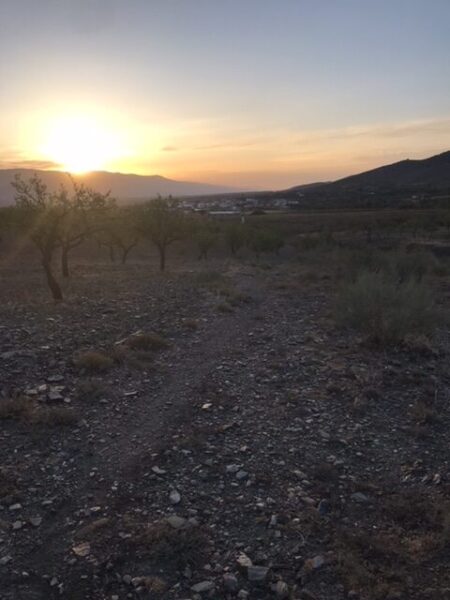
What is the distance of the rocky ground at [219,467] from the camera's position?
556cm

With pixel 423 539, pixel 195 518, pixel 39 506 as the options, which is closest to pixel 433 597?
pixel 423 539

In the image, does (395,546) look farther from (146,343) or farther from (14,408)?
(146,343)

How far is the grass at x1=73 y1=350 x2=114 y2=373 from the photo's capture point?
1171 cm

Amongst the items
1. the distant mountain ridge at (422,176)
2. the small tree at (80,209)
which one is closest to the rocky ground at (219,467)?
the small tree at (80,209)

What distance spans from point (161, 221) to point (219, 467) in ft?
112

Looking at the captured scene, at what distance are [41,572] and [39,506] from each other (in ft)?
4.27

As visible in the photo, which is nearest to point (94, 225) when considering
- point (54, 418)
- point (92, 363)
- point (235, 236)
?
point (92, 363)

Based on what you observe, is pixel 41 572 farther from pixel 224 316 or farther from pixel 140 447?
pixel 224 316

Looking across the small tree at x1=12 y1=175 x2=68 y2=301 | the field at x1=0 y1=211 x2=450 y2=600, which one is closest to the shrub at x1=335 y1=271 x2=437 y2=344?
the field at x1=0 y1=211 x2=450 y2=600

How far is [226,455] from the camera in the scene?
27.0ft

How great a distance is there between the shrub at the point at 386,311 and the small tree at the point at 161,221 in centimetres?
2430

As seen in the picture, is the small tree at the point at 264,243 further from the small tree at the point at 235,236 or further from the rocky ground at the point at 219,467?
the rocky ground at the point at 219,467

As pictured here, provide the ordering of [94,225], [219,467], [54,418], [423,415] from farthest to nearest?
[94,225], [423,415], [54,418], [219,467]

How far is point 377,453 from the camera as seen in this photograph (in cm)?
844
